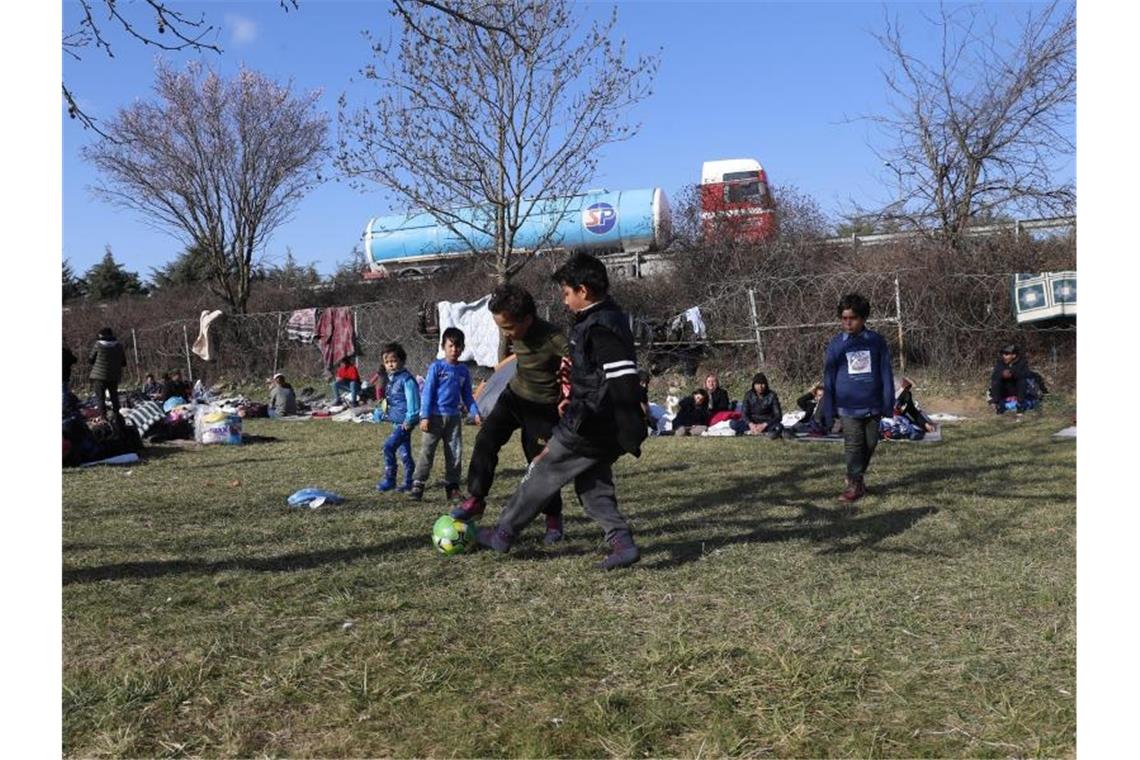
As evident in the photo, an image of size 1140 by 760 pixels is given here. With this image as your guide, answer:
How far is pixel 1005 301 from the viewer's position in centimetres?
1638

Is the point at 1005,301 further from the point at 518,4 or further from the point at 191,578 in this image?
the point at 191,578

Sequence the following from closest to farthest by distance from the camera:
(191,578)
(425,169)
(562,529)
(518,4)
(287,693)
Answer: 1. (287,693)
2. (191,578)
3. (562,529)
4. (518,4)
5. (425,169)

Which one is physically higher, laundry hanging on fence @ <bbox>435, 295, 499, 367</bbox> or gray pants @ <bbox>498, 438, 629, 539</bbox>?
laundry hanging on fence @ <bbox>435, 295, 499, 367</bbox>

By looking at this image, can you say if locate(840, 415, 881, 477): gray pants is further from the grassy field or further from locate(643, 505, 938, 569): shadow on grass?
locate(643, 505, 938, 569): shadow on grass

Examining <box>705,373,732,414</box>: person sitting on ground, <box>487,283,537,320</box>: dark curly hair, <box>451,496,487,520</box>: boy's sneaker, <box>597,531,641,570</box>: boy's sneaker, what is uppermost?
<box>487,283,537,320</box>: dark curly hair

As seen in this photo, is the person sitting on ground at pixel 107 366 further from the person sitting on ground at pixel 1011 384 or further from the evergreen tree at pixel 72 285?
the evergreen tree at pixel 72 285

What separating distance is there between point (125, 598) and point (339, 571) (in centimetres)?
113

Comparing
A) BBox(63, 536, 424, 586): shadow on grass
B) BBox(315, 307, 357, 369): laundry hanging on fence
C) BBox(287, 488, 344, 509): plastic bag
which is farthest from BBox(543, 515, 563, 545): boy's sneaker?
BBox(315, 307, 357, 369): laundry hanging on fence

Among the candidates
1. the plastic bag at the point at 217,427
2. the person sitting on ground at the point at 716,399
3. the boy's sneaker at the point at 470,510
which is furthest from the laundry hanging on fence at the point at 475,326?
the boy's sneaker at the point at 470,510

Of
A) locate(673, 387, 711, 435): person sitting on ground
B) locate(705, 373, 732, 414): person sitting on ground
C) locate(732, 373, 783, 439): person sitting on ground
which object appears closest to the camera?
locate(732, 373, 783, 439): person sitting on ground

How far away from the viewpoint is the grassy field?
325 centimetres

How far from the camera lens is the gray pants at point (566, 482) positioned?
5.41 m

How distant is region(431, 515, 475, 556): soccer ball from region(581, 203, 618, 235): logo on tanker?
1782cm
